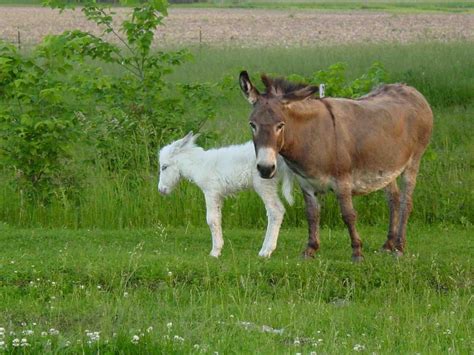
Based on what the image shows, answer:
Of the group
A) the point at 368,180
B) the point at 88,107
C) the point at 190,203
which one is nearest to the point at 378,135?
the point at 368,180

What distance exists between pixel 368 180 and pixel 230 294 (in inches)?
103

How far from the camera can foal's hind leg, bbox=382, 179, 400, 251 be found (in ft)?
36.9

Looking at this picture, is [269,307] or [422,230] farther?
[422,230]

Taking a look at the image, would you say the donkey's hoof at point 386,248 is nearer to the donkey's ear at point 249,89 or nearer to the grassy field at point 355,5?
the donkey's ear at point 249,89

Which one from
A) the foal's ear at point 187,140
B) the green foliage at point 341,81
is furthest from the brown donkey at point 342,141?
the green foliage at point 341,81

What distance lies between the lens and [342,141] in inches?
A: 400

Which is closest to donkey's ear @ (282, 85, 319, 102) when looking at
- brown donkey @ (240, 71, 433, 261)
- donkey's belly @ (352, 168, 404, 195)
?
brown donkey @ (240, 71, 433, 261)

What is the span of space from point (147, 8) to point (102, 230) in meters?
3.39

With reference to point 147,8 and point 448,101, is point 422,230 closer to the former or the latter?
point 147,8

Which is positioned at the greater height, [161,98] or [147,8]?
[147,8]

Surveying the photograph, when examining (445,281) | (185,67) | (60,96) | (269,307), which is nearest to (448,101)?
(185,67)

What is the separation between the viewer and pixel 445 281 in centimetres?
963

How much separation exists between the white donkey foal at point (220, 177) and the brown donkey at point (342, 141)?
339 mm

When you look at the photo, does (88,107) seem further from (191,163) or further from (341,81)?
Answer: (191,163)
